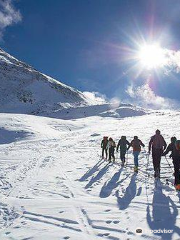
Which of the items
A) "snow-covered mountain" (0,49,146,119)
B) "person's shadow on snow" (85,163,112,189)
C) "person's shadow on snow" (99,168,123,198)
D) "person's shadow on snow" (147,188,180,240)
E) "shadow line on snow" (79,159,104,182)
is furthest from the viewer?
Answer: "snow-covered mountain" (0,49,146,119)

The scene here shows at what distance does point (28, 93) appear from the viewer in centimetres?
14825

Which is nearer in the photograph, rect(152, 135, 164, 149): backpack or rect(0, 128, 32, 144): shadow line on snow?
rect(152, 135, 164, 149): backpack

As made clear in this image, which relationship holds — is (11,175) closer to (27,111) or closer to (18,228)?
(18,228)

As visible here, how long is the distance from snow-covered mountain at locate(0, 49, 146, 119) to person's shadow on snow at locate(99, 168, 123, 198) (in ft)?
284

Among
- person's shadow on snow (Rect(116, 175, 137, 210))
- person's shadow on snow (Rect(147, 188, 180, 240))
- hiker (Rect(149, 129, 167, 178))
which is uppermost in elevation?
hiker (Rect(149, 129, 167, 178))

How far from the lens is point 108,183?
1482 cm

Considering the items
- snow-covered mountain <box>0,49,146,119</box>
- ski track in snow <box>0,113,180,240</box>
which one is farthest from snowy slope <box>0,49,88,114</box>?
ski track in snow <box>0,113,180,240</box>

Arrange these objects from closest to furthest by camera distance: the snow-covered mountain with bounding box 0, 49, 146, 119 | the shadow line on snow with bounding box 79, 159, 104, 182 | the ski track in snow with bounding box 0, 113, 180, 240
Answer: the ski track in snow with bounding box 0, 113, 180, 240, the shadow line on snow with bounding box 79, 159, 104, 182, the snow-covered mountain with bounding box 0, 49, 146, 119

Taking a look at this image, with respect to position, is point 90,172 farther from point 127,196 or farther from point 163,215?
point 163,215

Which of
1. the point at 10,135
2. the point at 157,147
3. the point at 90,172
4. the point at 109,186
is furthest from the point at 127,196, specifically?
the point at 10,135

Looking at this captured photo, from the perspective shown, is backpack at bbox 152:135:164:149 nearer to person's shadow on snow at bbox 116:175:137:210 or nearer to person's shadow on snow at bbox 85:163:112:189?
person's shadow on snow at bbox 116:175:137:210

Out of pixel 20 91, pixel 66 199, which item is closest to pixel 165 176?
pixel 66 199

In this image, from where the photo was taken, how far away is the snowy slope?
426 ft

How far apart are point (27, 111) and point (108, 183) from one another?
356 feet
